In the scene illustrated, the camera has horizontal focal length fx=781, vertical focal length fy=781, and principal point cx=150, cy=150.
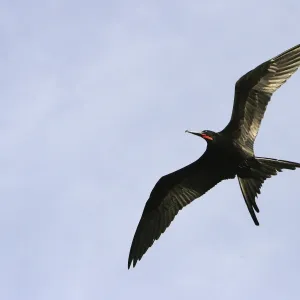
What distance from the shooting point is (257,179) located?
11.2m

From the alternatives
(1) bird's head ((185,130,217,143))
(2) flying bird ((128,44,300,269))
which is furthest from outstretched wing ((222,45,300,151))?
(1) bird's head ((185,130,217,143))

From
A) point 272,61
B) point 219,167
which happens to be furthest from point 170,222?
point 272,61

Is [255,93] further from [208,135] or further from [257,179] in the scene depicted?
[257,179]

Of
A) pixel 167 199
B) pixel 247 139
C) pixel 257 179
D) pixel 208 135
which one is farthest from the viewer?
pixel 167 199

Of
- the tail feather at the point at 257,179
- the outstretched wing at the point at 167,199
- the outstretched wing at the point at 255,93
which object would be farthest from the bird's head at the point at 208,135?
the outstretched wing at the point at 167,199

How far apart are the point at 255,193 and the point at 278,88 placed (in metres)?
1.59

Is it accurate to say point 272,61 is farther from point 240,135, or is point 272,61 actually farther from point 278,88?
point 240,135

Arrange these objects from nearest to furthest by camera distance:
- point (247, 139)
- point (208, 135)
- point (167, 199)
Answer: point (208, 135), point (247, 139), point (167, 199)

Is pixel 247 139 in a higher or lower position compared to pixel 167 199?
lower

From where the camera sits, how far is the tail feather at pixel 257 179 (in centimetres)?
1091

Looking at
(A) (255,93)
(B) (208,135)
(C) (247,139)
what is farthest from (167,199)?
(A) (255,93)

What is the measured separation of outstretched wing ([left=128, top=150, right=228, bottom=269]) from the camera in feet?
40.0

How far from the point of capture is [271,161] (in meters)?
10.9

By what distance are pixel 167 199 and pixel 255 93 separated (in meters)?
2.32
